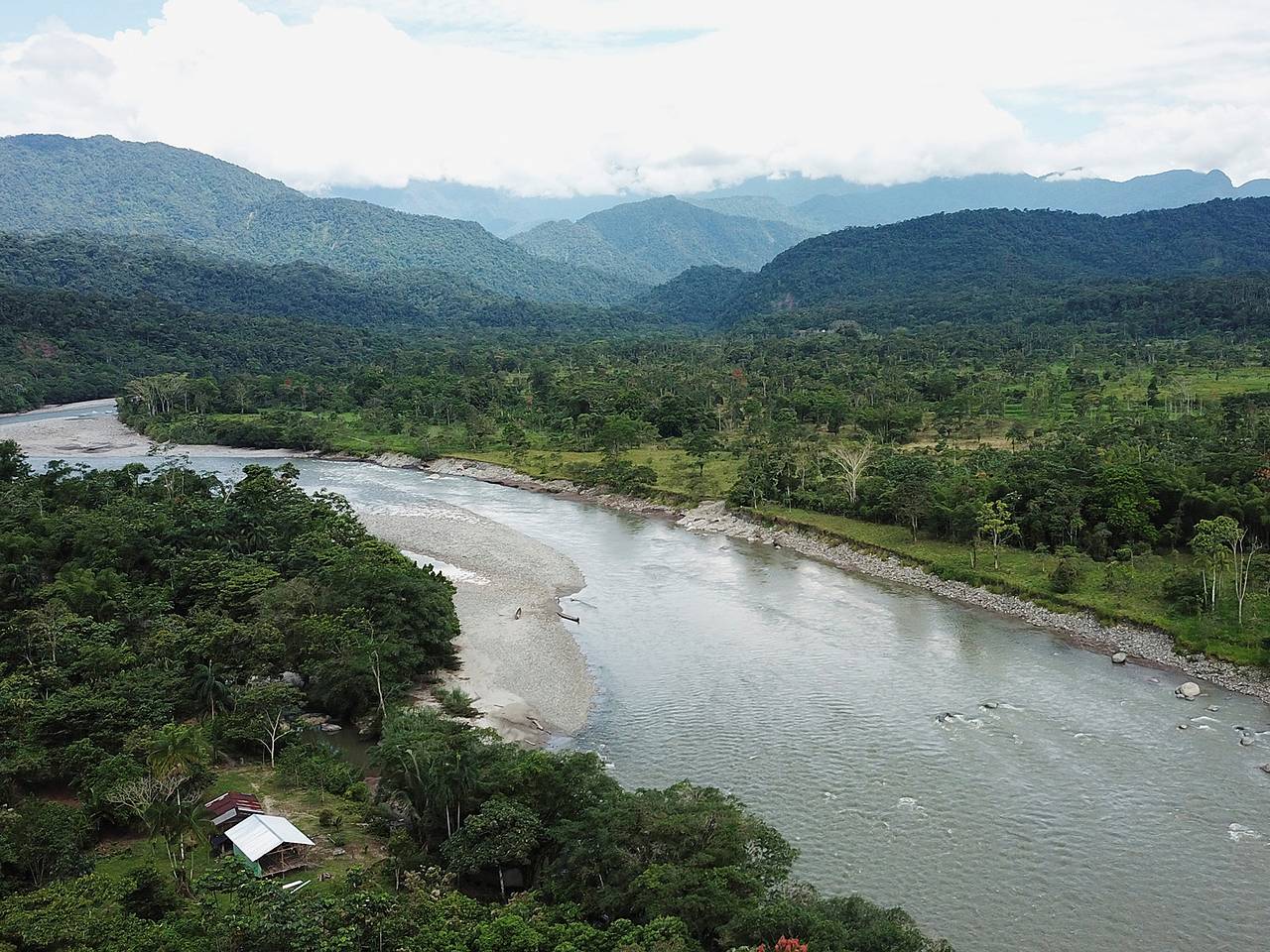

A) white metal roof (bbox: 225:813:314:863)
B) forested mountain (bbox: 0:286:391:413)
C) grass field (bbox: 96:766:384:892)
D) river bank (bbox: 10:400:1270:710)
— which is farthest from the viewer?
forested mountain (bbox: 0:286:391:413)

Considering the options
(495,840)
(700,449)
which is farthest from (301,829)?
(700,449)

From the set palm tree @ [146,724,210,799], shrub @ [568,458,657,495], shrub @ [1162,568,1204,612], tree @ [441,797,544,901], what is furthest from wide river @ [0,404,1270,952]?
shrub @ [568,458,657,495]

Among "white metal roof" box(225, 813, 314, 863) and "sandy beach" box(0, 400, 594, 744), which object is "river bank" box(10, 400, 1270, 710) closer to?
"sandy beach" box(0, 400, 594, 744)

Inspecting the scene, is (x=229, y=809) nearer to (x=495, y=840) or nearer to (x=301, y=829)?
(x=301, y=829)

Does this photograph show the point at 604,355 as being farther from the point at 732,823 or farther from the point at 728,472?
the point at 732,823

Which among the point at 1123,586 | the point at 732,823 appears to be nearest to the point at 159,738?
the point at 732,823

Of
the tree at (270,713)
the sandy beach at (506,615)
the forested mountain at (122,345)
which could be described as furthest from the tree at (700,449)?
the forested mountain at (122,345)

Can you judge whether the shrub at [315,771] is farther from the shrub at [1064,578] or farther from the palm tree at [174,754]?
the shrub at [1064,578]
